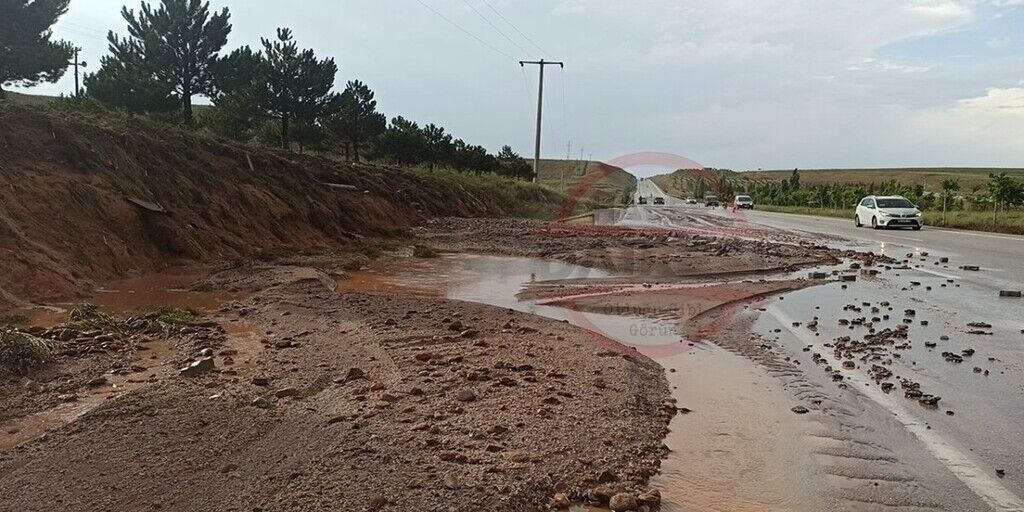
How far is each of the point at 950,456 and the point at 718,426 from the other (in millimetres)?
1407

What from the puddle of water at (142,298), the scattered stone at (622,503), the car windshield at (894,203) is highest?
the car windshield at (894,203)

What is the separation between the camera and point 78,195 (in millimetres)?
12805

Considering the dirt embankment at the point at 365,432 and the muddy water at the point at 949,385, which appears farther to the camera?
the muddy water at the point at 949,385

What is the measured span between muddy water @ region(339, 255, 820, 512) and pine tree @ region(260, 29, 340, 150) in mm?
28106

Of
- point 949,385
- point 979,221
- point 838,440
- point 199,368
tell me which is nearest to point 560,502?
point 838,440

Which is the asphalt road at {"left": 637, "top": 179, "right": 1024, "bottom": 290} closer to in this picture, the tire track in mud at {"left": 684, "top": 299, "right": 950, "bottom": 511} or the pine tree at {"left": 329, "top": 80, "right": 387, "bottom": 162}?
the tire track in mud at {"left": 684, "top": 299, "right": 950, "bottom": 511}

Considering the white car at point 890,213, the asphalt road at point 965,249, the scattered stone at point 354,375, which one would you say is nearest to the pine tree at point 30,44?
the scattered stone at point 354,375

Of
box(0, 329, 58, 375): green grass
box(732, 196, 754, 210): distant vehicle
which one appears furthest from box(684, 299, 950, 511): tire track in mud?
box(732, 196, 754, 210): distant vehicle

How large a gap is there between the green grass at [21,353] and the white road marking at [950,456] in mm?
6843

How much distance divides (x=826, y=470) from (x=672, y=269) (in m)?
11.1

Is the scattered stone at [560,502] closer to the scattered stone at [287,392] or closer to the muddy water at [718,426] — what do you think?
the muddy water at [718,426]

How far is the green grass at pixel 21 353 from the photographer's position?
5.44 m

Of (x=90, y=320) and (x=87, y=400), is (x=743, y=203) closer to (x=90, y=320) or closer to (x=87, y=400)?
(x=90, y=320)

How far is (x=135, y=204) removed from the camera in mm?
13969
